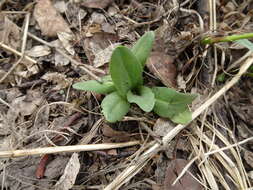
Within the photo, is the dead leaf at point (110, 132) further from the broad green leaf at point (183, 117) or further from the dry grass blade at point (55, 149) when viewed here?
the broad green leaf at point (183, 117)

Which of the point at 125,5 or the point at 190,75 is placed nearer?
the point at 190,75

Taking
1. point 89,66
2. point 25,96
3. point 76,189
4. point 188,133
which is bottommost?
point 76,189

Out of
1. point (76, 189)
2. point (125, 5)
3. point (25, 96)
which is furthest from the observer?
point (125, 5)

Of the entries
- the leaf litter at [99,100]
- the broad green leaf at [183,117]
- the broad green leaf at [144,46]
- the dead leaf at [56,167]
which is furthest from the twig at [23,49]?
the broad green leaf at [183,117]

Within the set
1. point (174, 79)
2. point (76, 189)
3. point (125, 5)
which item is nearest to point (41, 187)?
point (76, 189)

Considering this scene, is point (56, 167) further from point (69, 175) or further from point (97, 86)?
point (97, 86)

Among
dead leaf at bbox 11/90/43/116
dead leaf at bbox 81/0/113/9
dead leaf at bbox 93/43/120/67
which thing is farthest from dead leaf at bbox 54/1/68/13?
dead leaf at bbox 11/90/43/116

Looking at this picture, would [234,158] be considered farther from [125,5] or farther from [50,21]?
[50,21]
